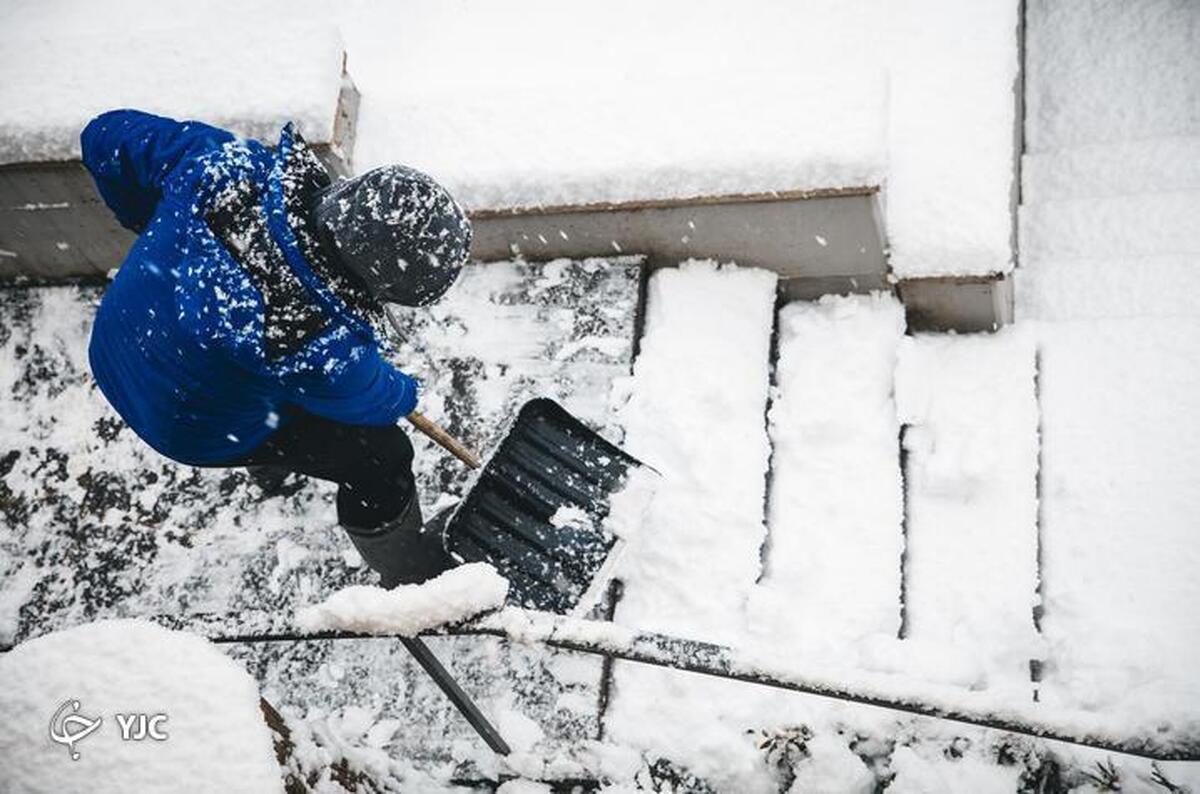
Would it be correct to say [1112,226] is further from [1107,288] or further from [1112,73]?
[1112,73]

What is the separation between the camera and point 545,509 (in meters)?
3.17

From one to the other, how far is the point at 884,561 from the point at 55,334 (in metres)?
3.70

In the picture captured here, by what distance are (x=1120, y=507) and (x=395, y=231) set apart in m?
2.73

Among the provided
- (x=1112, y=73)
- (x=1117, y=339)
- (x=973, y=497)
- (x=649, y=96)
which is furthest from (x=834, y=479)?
(x=1112, y=73)

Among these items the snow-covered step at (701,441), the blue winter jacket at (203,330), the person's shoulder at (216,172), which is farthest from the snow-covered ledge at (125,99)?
the snow-covered step at (701,441)

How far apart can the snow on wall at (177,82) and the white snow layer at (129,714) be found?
2.35m

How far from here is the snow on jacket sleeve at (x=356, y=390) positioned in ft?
Answer: 7.86

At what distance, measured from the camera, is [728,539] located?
10.7 feet

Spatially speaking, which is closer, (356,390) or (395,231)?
(395,231)

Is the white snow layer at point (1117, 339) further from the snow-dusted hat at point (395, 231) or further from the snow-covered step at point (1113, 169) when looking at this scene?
the snow-dusted hat at point (395, 231)

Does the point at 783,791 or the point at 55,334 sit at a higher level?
the point at 55,334

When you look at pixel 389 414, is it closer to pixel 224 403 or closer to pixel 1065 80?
pixel 224 403

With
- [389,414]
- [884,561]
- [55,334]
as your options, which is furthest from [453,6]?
[884,561]

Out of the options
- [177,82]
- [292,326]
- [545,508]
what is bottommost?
[545,508]
